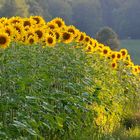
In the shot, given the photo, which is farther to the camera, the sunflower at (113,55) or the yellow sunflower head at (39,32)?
the sunflower at (113,55)

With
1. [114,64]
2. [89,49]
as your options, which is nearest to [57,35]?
[89,49]

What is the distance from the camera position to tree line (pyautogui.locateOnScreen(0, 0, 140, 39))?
63031 mm

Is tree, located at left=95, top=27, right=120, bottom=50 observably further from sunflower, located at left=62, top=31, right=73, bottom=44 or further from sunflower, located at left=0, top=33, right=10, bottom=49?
sunflower, located at left=0, top=33, right=10, bottom=49

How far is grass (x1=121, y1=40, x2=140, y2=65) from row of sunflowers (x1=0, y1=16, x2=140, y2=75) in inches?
1812

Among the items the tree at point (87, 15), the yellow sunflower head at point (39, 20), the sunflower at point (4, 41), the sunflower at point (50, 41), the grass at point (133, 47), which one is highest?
the tree at point (87, 15)

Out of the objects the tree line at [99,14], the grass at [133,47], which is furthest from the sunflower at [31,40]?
the tree line at [99,14]

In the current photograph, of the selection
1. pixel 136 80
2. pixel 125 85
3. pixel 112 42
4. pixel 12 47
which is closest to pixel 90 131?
pixel 12 47

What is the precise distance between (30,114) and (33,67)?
946 mm

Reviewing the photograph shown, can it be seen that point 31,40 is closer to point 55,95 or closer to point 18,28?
point 18,28

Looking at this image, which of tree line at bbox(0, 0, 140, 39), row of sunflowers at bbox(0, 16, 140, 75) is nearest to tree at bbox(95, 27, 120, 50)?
row of sunflowers at bbox(0, 16, 140, 75)

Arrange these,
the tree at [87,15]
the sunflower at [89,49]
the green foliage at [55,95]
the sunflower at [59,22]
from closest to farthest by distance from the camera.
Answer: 1. the green foliage at [55,95]
2. the sunflower at [59,22]
3. the sunflower at [89,49]
4. the tree at [87,15]

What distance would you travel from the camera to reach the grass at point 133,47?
5757 centimetres

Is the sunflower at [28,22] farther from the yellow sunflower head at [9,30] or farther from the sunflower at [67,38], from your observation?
the yellow sunflower head at [9,30]

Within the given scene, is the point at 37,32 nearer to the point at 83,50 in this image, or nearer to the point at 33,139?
the point at 83,50
